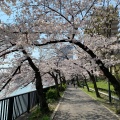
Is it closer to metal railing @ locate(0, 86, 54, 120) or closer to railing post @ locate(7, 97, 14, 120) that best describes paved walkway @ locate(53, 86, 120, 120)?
metal railing @ locate(0, 86, 54, 120)

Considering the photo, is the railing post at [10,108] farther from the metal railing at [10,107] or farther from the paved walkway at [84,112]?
the paved walkway at [84,112]

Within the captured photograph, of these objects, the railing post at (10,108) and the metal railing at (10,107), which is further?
the railing post at (10,108)

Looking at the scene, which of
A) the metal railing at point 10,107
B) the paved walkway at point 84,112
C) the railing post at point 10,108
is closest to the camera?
the metal railing at point 10,107

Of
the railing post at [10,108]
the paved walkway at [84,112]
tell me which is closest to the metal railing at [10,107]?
the railing post at [10,108]

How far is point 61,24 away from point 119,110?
6487 mm

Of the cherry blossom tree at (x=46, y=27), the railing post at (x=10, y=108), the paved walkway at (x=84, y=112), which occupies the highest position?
the cherry blossom tree at (x=46, y=27)

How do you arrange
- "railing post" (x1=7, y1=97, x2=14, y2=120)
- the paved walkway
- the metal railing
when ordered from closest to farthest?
the metal railing < "railing post" (x1=7, y1=97, x2=14, y2=120) < the paved walkway

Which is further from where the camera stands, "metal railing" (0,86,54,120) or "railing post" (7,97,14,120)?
"railing post" (7,97,14,120)

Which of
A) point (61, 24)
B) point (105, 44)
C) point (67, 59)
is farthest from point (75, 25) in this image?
point (67, 59)

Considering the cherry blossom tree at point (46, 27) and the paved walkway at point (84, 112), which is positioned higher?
the cherry blossom tree at point (46, 27)

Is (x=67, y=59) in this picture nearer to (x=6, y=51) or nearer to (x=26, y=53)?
(x=26, y=53)

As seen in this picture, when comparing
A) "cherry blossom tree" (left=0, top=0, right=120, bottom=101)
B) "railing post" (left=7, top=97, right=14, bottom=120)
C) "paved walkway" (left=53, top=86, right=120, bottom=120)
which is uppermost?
"cherry blossom tree" (left=0, top=0, right=120, bottom=101)

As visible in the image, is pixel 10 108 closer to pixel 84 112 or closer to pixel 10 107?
pixel 10 107

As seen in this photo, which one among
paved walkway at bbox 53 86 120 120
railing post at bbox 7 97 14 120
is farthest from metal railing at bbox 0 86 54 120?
paved walkway at bbox 53 86 120 120
